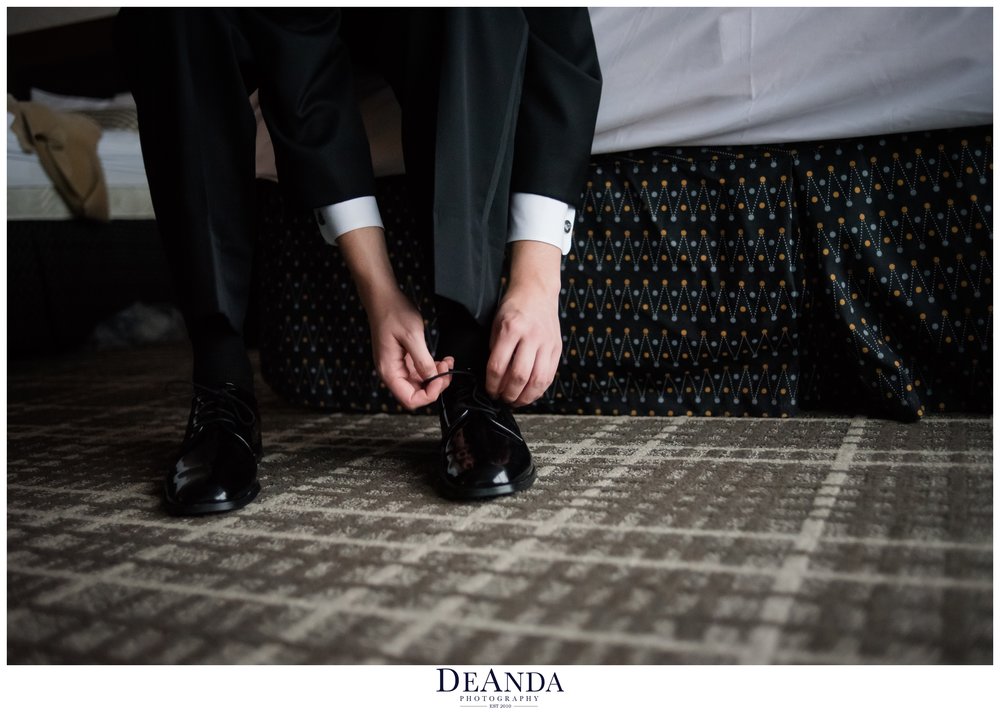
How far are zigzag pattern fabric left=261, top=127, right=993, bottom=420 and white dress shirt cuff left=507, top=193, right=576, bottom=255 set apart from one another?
12 cm

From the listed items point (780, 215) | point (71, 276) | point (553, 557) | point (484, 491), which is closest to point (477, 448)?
point (484, 491)

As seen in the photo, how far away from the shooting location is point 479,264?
66 cm

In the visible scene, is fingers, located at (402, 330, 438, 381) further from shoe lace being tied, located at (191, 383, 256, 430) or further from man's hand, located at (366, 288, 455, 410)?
shoe lace being tied, located at (191, 383, 256, 430)

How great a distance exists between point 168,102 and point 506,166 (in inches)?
Answer: 11.2

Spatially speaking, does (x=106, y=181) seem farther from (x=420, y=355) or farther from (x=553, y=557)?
(x=553, y=557)

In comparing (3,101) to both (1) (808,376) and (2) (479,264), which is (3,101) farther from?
(1) (808,376)

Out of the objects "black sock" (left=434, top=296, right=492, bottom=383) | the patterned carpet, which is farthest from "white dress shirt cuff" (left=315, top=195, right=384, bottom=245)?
the patterned carpet

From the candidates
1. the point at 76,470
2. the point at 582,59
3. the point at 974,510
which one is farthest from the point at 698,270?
the point at 76,470

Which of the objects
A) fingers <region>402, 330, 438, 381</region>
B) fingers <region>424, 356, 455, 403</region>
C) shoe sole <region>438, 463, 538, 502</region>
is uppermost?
fingers <region>402, 330, 438, 381</region>

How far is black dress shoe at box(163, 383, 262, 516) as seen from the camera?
602mm

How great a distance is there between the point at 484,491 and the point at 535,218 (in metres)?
0.24

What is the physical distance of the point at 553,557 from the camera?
1.59 ft

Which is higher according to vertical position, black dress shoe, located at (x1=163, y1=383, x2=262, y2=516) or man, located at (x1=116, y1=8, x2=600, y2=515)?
man, located at (x1=116, y1=8, x2=600, y2=515)

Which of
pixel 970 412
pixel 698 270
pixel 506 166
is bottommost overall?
pixel 970 412
